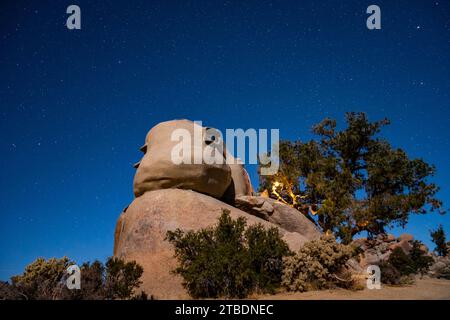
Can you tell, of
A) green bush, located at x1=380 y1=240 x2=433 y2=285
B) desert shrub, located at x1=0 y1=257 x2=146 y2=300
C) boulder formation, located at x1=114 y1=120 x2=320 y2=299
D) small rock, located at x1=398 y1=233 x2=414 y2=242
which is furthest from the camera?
small rock, located at x1=398 y1=233 x2=414 y2=242

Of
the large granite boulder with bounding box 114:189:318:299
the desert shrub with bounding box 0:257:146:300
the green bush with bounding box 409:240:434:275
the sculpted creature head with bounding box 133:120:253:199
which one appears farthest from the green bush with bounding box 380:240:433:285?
the desert shrub with bounding box 0:257:146:300

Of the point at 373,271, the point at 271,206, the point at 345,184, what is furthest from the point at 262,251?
the point at 345,184

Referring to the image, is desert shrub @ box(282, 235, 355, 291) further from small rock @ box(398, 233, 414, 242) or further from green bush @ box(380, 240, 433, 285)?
small rock @ box(398, 233, 414, 242)

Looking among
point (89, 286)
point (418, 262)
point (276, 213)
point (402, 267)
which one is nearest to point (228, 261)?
point (89, 286)

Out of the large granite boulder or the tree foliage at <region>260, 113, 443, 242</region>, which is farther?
the tree foliage at <region>260, 113, 443, 242</region>

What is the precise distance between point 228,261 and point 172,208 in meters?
5.72

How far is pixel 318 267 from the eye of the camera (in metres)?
11.1

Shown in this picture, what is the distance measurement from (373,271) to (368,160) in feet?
41.4

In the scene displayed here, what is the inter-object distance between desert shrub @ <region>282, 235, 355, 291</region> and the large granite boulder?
2.67 meters

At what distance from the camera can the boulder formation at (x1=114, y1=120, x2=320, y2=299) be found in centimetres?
1362

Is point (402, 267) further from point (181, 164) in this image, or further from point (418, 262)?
point (181, 164)

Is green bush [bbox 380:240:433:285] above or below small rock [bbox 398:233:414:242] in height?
below
